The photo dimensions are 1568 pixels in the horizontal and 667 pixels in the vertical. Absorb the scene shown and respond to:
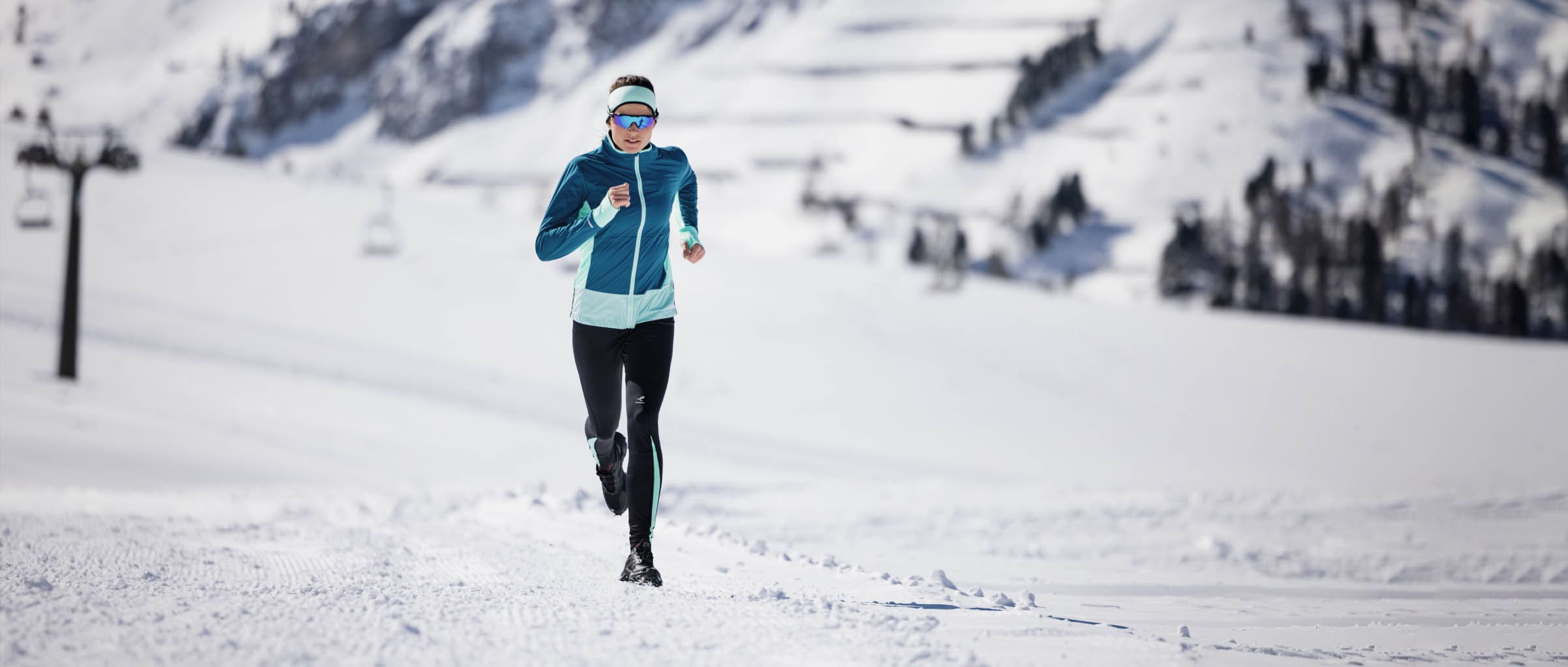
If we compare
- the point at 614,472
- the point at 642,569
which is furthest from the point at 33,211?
the point at 642,569

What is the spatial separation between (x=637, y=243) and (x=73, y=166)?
58.5 ft

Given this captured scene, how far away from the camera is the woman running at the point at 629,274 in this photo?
17.8ft

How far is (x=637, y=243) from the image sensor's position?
5559mm

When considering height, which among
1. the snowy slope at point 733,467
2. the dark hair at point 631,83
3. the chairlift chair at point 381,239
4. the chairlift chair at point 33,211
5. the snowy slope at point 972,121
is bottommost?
the snowy slope at point 733,467

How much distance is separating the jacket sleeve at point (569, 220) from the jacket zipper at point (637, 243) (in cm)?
19

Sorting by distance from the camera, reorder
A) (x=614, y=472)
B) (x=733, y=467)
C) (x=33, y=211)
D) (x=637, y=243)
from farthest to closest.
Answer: (x=33, y=211), (x=733, y=467), (x=614, y=472), (x=637, y=243)

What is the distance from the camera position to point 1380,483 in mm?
22797

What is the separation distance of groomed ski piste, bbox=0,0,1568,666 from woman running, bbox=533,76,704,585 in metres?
0.64

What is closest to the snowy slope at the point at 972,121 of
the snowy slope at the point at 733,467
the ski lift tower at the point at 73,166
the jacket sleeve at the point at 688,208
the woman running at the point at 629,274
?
the snowy slope at the point at 733,467

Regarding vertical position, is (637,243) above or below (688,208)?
below

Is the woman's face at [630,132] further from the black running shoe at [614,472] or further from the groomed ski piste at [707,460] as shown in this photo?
the groomed ski piste at [707,460]

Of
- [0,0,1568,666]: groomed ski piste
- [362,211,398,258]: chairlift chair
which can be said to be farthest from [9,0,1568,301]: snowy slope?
[0,0,1568,666]: groomed ski piste

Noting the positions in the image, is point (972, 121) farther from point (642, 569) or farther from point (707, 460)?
point (642, 569)

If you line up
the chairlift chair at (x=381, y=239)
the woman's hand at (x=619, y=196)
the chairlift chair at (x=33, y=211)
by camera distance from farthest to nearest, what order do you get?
the chairlift chair at (x=381, y=239), the chairlift chair at (x=33, y=211), the woman's hand at (x=619, y=196)
